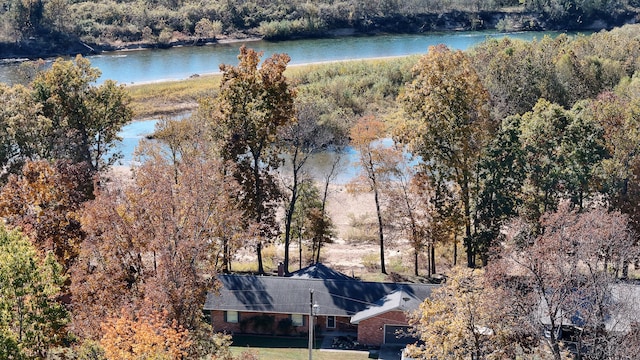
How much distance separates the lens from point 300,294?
105 ft

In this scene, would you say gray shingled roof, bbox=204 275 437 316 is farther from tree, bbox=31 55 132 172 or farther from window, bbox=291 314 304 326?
tree, bbox=31 55 132 172

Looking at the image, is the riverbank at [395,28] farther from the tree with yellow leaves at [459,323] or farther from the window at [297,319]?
the tree with yellow leaves at [459,323]

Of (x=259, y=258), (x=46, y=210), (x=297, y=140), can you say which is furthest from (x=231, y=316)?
(x=297, y=140)

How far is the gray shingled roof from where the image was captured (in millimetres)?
31625

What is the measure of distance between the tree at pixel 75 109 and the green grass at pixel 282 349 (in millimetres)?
14255

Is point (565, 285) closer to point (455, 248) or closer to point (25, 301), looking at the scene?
point (455, 248)

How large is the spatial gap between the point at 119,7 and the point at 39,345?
371ft

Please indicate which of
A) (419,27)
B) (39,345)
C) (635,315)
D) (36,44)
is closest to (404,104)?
(635,315)

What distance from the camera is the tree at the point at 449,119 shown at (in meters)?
34.1

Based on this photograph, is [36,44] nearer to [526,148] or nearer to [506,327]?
[526,148]

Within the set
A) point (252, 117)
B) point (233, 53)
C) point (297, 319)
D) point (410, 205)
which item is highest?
point (233, 53)

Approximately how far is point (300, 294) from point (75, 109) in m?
17.5

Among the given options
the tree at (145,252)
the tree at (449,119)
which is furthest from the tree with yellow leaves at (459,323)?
the tree at (449,119)

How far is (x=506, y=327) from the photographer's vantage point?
22750 mm
